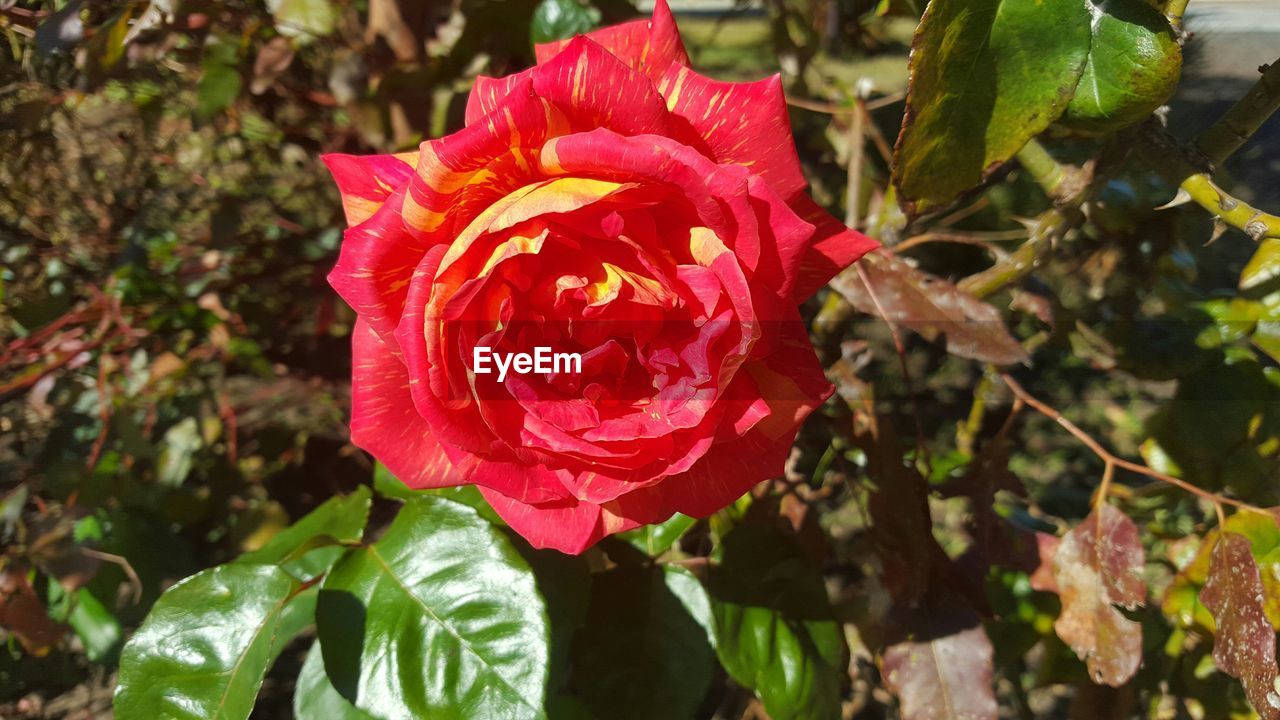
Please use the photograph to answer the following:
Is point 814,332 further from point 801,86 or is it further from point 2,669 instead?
point 2,669

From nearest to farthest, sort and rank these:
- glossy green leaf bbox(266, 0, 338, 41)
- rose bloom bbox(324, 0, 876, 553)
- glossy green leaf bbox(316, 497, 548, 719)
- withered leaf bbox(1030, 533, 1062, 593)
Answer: rose bloom bbox(324, 0, 876, 553) → glossy green leaf bbox(316, 497, 548, 719) → withered leaf bbox(1030, 533, 1062, 593) → glossy green leaf bbox(266, 0, 338, 41)

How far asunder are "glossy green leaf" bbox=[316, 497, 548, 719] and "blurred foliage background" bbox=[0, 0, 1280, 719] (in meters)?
0.36

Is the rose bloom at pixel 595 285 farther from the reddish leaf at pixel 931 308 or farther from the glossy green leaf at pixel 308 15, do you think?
the glossy green leaf at pixel 308 15

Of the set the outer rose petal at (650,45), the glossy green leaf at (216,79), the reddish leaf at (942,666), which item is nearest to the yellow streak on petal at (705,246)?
the outer rose petal at (650,45)

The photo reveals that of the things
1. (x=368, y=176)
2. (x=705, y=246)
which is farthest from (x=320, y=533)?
(x=705, y=246)

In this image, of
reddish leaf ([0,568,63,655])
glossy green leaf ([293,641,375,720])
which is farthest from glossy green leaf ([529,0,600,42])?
reddish leaf ([0,568,63,655])

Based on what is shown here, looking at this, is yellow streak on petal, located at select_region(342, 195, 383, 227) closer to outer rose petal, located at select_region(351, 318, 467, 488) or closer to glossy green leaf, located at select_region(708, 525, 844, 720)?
outer rose petal, located at select_region(351, 318, 467, 488)

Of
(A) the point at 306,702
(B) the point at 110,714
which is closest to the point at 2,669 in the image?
(B) the point at 110,714

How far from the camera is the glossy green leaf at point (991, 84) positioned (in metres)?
0.47

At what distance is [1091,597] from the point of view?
700 millimetres

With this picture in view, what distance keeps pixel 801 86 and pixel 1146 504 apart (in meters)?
0.87

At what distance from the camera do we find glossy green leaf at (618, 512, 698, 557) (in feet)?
2.20

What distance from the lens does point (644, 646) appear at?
68 centimetres

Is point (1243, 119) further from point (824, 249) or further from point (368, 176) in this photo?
point (368, 176)
